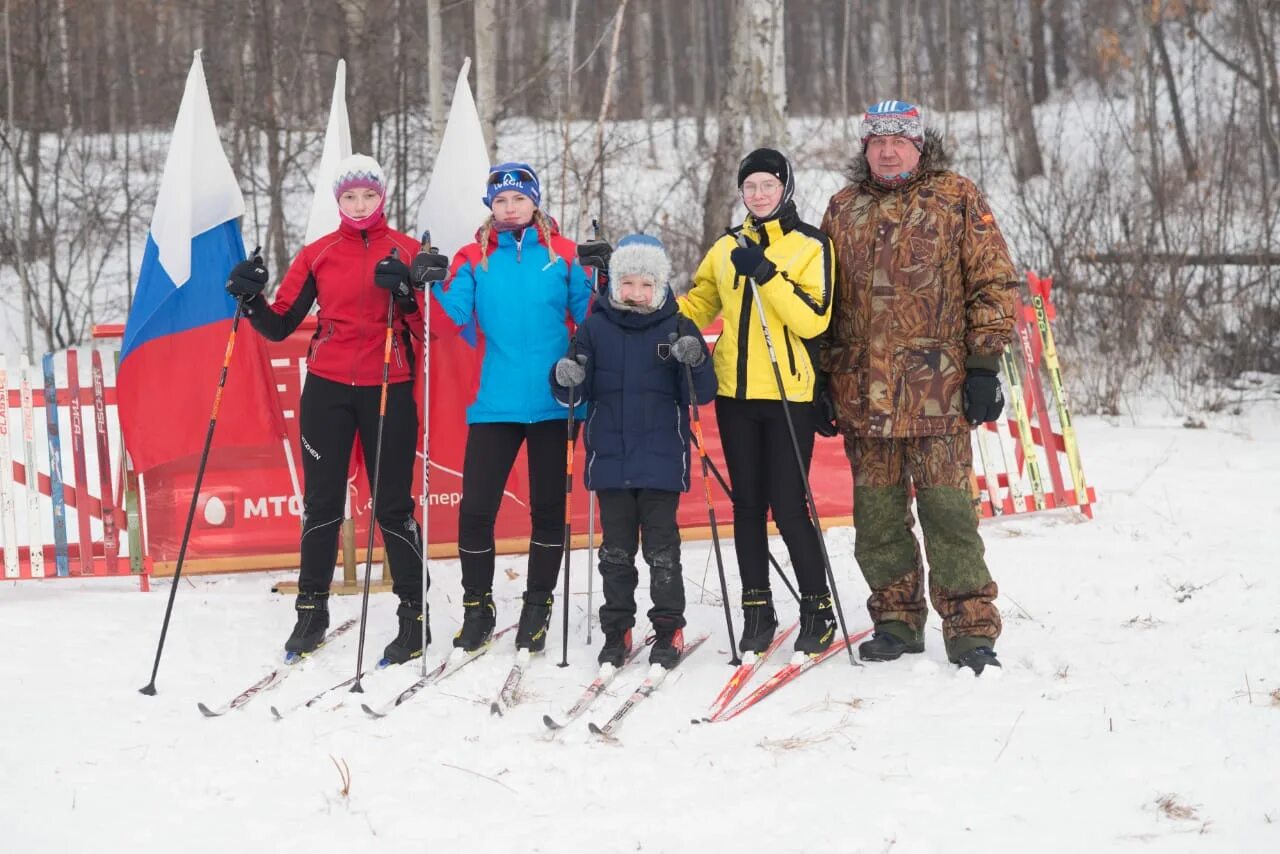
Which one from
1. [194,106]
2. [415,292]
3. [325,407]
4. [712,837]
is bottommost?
[712,837]

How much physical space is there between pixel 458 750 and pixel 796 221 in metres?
2.20

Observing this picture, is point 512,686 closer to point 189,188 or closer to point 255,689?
point 255,689

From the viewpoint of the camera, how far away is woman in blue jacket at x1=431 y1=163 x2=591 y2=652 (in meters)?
4.45

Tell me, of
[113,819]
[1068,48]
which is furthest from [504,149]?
[113,819]

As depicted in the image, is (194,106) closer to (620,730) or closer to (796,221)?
(796,221)

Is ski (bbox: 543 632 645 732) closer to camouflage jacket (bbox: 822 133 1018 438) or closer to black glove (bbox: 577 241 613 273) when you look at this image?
camouflage jacket (bbox: 822 133 1018 438)

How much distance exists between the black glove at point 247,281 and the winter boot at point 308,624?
1.21 meters

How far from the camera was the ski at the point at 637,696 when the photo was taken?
368 centimetres

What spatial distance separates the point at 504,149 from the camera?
19.1 meters

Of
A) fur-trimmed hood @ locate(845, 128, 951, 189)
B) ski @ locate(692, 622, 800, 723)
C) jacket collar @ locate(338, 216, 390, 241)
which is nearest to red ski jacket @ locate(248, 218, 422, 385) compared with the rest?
jacket collar @ locate(338, 216, 390, 241)

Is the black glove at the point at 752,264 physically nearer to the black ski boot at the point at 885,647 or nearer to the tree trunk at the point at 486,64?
the black ski boot at the point at 885,647

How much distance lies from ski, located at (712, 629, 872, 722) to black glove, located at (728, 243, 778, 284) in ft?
4.52

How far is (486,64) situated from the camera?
908 cm

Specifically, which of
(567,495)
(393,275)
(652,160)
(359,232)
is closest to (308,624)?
(567,495)
